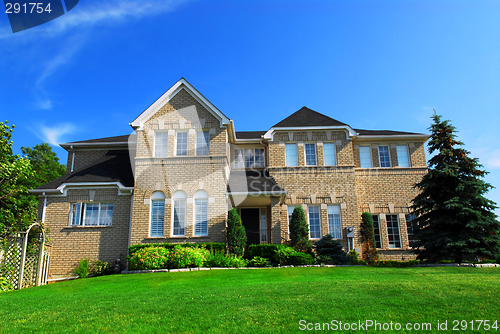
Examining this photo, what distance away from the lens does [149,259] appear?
47.4 feet

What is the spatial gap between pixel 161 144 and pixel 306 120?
27.6 ft

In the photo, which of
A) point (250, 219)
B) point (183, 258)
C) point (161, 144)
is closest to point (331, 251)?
point (250, 219)

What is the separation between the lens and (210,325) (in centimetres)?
589

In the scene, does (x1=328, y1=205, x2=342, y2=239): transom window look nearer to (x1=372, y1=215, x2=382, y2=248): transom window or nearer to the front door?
(x1=372, y1=215, x2=382, y2=248): transom window

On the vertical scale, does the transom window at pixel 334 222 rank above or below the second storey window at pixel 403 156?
below

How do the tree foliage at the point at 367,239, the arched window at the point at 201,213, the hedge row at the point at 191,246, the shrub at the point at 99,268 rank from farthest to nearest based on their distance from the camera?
the tree foliage at the point at 367,239 < the arched window at the point at 201,213 < the shrub at the point at 99,268 < the hedge row at the point at 191,246

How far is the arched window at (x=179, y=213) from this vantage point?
16750 millimetres

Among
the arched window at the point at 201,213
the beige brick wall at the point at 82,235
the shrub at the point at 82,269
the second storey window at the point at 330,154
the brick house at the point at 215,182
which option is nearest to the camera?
the shrub at the point at 82,269

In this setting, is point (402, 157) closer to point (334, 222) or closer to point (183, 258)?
point (334, 222)

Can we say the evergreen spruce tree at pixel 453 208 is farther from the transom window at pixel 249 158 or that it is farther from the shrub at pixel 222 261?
the transom window at pixel 249 158

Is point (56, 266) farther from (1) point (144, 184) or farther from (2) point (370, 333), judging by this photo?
(2) point (370, 333)

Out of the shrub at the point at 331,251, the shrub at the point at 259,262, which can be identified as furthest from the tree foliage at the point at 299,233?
the shrub at the point at 259,262

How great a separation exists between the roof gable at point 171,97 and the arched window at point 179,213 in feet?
13.3

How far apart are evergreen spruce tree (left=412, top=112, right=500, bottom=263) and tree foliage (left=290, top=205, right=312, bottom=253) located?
15.5ft
